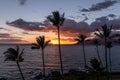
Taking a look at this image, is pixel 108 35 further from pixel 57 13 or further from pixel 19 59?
pixel 19 59

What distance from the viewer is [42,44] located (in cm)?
6084

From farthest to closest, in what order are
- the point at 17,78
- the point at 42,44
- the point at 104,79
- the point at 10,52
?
the point at 17,78, the point at 104,79, the point at 42,44, the point at 10,52

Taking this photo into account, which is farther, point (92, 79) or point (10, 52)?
point (92, 79)

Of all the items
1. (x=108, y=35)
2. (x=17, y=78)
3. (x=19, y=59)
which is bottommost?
(x=17, y=78)

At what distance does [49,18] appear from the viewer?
52094 millimetres

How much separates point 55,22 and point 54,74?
38.7 metres

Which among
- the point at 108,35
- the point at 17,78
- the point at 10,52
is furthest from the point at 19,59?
the point at 17,78

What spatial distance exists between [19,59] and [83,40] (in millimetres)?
36694

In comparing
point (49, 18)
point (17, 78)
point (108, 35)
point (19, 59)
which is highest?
point (49, 18)

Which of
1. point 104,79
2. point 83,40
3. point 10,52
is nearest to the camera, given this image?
point 10,52

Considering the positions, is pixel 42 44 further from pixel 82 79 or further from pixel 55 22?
pixel 82 79

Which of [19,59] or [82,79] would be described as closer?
[19,59]

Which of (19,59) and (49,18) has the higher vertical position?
(49,18)

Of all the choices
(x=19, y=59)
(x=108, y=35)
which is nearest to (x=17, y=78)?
(x=19, y=59)
